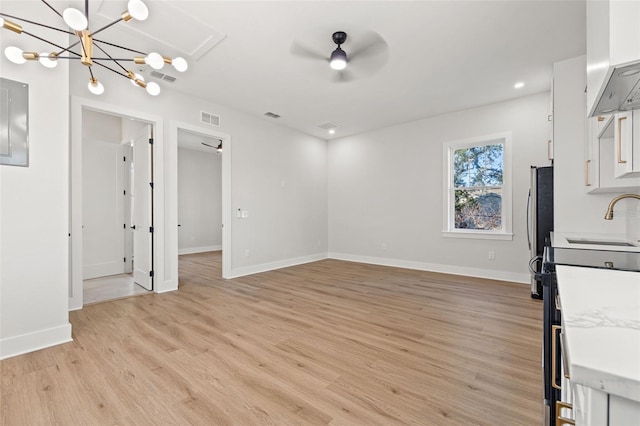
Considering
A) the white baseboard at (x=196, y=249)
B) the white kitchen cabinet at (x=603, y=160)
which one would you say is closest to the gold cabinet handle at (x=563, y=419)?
the white kitchen cabinet at (x=603, y=160)

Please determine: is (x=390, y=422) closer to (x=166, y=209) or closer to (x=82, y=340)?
(x=82, y=340)

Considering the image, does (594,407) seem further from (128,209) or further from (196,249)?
(196,249)

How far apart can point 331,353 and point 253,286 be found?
7.65ft

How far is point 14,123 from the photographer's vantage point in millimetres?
2260

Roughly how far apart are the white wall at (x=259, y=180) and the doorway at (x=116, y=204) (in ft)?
1.06

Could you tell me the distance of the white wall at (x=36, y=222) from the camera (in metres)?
2.22

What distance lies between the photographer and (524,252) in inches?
169

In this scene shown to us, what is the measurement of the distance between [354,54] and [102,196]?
16.1 feet

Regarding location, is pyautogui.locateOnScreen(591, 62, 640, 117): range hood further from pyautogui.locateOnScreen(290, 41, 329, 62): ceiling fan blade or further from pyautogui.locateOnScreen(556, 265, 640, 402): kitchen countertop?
pyautogui.locateOnScreen(290, 41, 329, 62): ceiling fan blade

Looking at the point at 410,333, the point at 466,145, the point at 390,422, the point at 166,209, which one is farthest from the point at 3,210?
the point at 466,145

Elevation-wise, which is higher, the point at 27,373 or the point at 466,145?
the point at 466,145

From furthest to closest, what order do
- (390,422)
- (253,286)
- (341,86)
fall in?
(253,286)
(341,86)
(390,422)

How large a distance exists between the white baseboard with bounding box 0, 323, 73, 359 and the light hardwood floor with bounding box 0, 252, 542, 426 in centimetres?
10

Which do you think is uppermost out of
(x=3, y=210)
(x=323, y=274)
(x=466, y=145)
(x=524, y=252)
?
(x=466, y=145)
